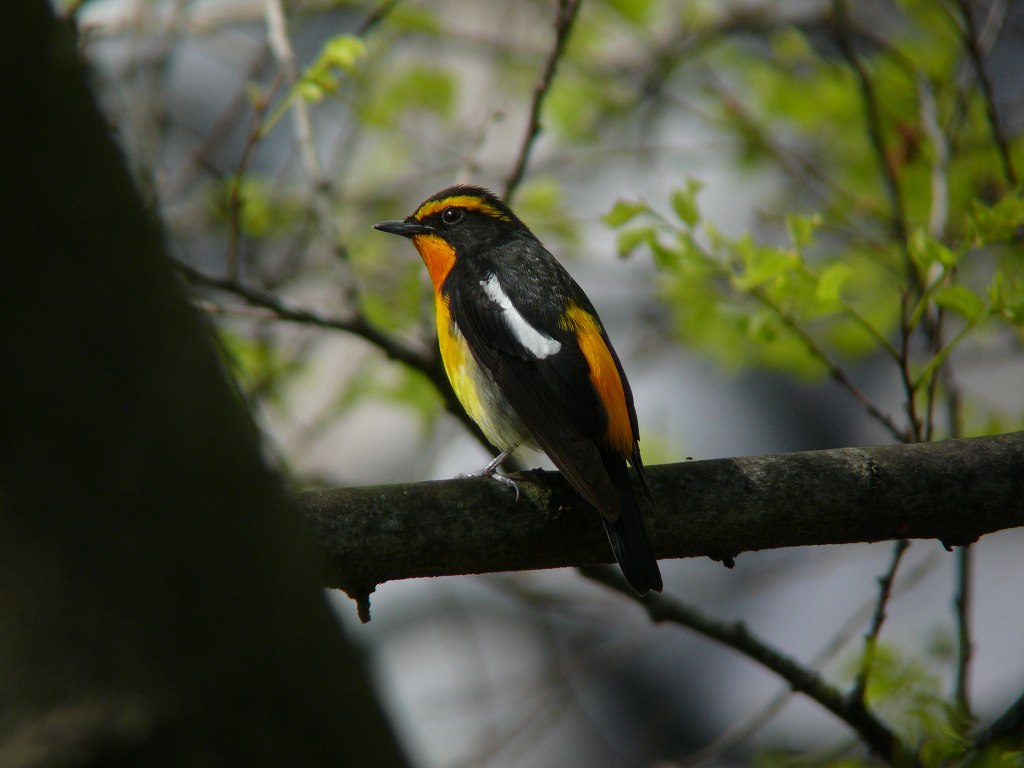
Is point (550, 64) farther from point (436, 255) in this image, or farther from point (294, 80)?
point (436, 255)

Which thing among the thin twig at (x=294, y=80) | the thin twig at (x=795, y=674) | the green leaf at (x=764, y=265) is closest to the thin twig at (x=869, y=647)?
the thin twig at (x=795, y=674)

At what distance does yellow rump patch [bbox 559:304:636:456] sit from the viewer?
3.38 meters

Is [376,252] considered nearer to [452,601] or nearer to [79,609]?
[452,601]

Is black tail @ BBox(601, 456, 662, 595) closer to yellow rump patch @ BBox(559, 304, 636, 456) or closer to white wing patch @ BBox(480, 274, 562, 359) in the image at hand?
Answer: yellow rump patch @ BBox(559, 304, 636, 456)

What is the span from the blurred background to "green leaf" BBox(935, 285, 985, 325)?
0.04 ft

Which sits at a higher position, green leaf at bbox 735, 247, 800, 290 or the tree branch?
green leaf at bbox 735, 247, 800, 290

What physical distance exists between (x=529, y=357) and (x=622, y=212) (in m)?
0.61

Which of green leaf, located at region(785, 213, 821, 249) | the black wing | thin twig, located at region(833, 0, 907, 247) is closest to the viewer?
the black wing

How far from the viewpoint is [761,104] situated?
20.6 ft

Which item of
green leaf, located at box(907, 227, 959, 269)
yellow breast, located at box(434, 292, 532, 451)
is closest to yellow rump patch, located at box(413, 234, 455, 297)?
yellow breast, located at box(434, 292, 532, 451)

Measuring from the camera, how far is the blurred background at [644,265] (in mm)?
3822

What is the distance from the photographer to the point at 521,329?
12.2 feet

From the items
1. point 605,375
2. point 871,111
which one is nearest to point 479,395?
point 605,375

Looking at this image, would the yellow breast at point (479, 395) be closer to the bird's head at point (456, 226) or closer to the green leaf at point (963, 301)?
the bird's head at point (456, 226)
